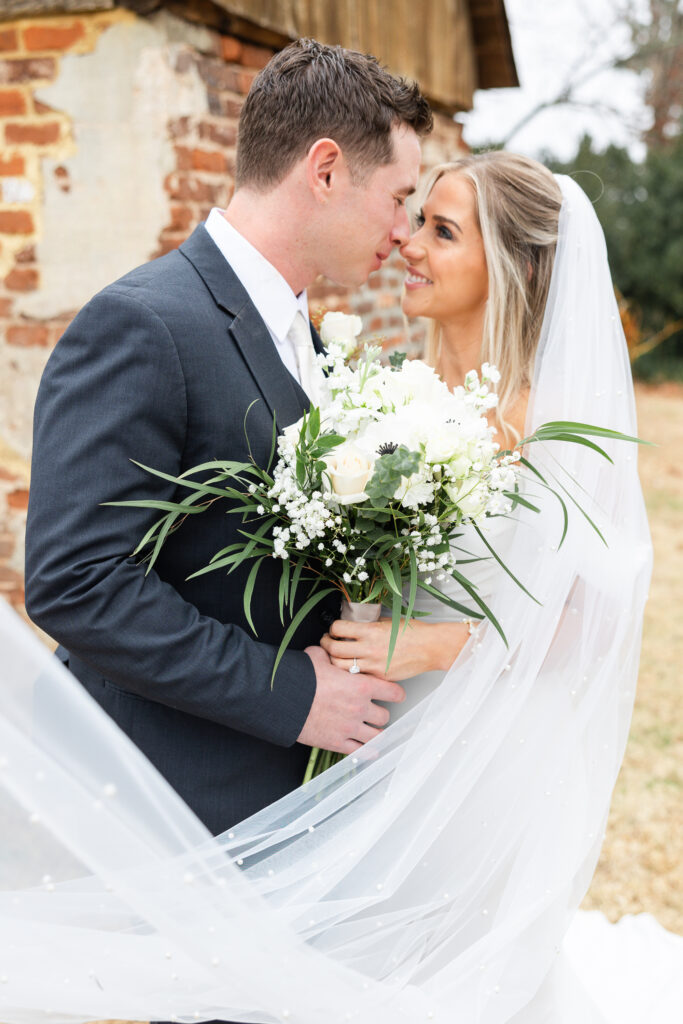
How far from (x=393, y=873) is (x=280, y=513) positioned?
738 mm

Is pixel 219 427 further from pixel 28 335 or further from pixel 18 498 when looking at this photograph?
pixel 18 498

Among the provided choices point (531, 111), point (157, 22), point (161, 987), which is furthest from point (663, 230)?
point (161, 987)

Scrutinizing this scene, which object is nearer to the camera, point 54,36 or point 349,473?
point 349,473

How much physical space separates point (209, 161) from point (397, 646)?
2355 mm

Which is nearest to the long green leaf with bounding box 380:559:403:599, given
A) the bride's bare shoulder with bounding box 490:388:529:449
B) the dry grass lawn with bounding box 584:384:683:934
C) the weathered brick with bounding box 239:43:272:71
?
the bride's bare shoulder with bounding box 490:388:529:449

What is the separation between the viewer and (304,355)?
2.01 metres

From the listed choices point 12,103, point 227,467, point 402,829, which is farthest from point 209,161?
point 402,829

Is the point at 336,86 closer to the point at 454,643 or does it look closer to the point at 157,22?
the point at 454,643

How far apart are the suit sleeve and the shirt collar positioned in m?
0.33

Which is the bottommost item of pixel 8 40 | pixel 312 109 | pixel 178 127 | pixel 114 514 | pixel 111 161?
pixel 114 514

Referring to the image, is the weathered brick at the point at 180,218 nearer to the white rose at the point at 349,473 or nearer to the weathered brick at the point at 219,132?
the weathered brick at the point at 219,132

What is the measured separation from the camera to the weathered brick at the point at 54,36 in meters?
3.21

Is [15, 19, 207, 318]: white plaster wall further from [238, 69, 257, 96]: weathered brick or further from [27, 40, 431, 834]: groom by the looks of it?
[27, 40, 431, 834]: groom

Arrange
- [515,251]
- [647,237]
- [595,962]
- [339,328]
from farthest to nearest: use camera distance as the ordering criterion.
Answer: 1. [647,237]
2. [595,962]
3. [515,251]
4. [339,328]
